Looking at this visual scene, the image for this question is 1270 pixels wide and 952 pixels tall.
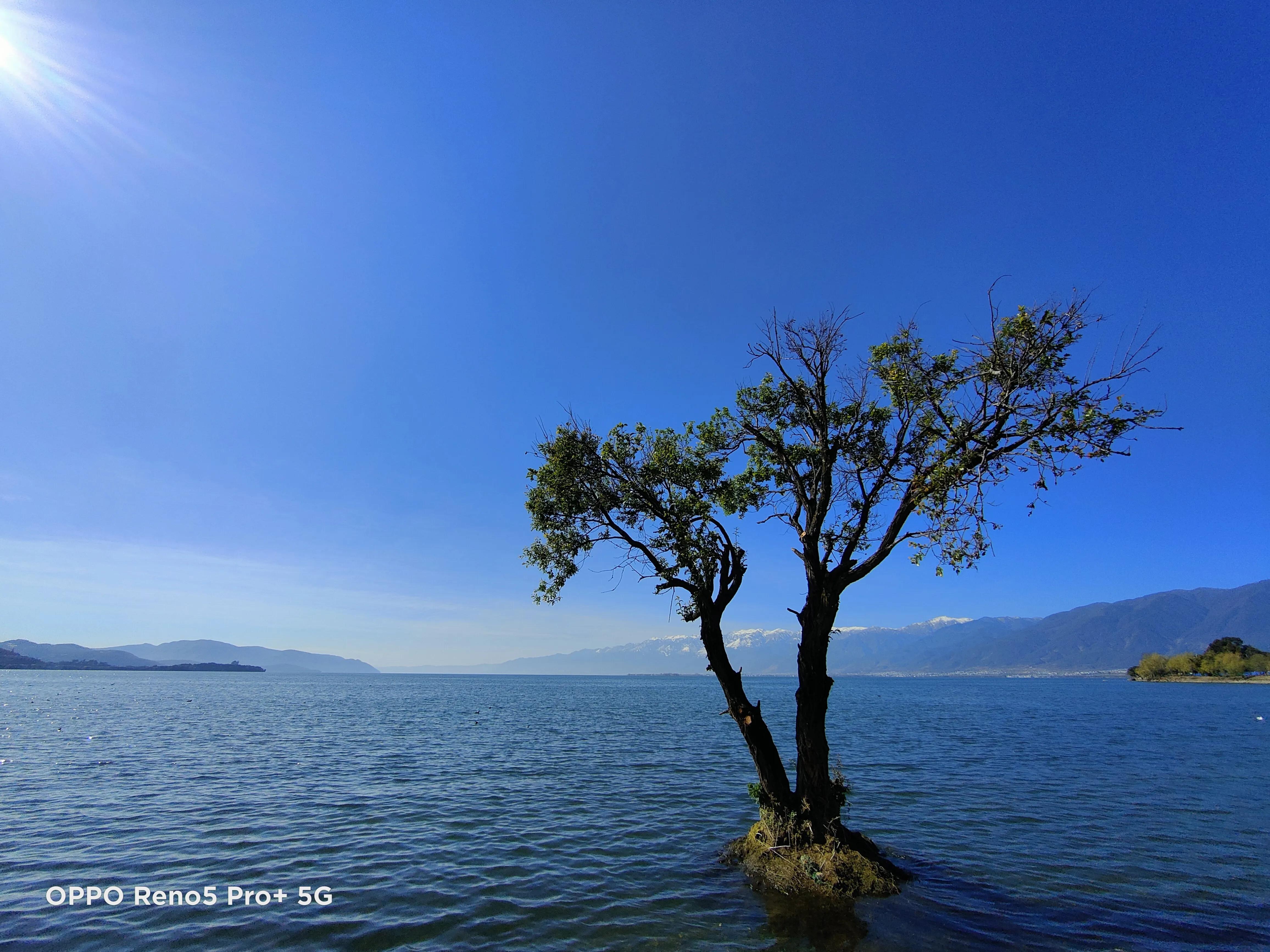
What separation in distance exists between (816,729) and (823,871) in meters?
3.16

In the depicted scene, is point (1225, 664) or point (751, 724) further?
point (1225, 664)

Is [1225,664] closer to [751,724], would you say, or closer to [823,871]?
[823,871]

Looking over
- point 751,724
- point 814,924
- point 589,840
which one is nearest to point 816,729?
point 751,724

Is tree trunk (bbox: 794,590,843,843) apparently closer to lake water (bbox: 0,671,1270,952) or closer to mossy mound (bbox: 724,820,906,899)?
mossy mound (bbox: 724,820,906,899)

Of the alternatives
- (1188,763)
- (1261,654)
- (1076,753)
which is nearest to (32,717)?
(1076,753)

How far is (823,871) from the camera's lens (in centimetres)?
1427

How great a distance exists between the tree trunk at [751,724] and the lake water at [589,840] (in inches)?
95.4

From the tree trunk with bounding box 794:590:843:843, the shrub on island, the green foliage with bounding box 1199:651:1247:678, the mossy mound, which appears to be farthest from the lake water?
the shrub on island

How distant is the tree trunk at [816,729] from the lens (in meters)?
15.0

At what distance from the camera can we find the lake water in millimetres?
12438

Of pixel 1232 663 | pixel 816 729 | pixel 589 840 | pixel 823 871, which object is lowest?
pixel 1232 663

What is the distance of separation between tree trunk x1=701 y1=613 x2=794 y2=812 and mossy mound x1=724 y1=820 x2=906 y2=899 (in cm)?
105

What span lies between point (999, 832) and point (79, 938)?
24976mm

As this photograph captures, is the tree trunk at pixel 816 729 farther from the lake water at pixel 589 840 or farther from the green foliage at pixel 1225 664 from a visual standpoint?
the green foliage at pixel 1225 664
